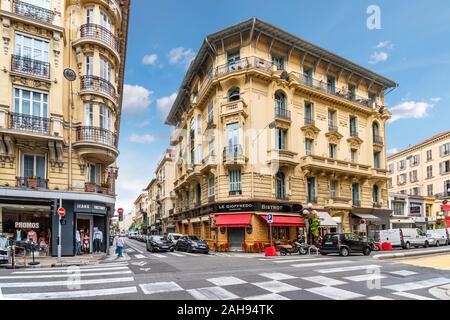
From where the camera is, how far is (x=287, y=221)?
30.0 meters

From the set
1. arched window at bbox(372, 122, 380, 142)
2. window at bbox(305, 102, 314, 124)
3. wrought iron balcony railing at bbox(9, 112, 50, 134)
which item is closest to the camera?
wrought iron balcony railing at bbox(9, 112, 50, 134)

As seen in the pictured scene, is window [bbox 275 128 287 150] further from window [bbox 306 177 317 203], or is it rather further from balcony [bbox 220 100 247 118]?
window [bbox 306 177 317 203]

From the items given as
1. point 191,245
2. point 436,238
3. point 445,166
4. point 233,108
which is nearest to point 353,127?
point 436,238

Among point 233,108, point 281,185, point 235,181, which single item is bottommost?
point 281,185

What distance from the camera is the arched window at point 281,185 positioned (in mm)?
31487

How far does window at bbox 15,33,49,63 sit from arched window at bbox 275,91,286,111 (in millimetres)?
18518

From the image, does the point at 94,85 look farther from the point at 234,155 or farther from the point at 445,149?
the point at 445,149

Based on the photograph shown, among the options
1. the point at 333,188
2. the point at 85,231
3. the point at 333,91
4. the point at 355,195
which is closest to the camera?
the point at 85,231

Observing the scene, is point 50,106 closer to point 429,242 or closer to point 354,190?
point 354,190

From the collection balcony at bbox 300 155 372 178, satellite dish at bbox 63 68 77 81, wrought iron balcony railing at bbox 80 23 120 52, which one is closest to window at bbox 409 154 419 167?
balcony at bbox 300 155 372 178

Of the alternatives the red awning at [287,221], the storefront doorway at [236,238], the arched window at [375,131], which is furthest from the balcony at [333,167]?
the storefront doorway at [236,238]

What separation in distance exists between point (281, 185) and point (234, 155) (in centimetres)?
511

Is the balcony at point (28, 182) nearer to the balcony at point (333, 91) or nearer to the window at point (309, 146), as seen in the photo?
the window at point (309, 146)

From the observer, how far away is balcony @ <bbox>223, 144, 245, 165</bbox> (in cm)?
2970
